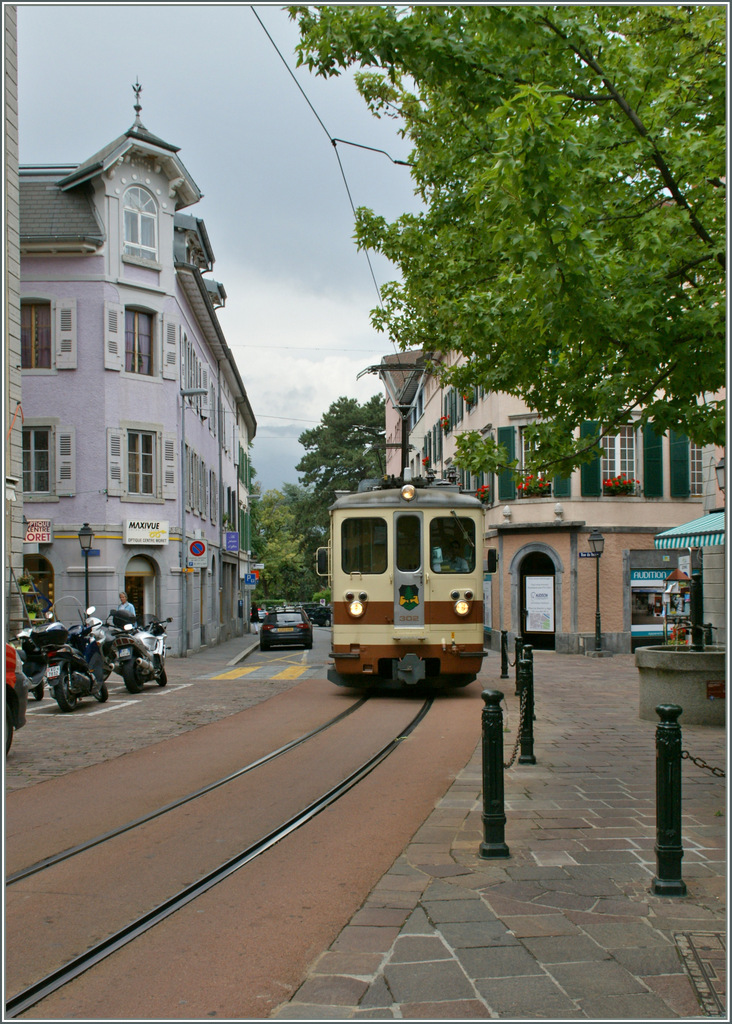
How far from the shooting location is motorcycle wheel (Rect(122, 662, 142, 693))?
49.9ft

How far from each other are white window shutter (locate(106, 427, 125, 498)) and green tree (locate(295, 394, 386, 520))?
4439 centimetres

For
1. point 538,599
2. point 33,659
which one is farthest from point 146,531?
point 33,659

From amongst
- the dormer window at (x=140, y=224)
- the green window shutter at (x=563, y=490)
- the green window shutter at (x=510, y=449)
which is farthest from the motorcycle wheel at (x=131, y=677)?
the green window shutter at (x=563, y=490)

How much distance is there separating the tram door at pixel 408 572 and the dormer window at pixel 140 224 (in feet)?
48.9

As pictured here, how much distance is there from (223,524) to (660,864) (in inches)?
1430

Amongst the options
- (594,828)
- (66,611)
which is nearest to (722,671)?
(594,828)

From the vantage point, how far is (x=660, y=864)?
4.86 m

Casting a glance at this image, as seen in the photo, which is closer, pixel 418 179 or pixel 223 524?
pixel 418 179

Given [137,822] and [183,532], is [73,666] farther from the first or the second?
[183,532]

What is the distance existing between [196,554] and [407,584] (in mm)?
13599

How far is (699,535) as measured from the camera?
52.0 ft

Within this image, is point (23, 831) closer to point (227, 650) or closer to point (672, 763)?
point (672, 763)

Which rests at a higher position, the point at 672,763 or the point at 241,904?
the point at 672,763

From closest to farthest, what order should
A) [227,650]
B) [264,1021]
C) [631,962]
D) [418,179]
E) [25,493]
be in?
[264,1021] < [631,962] < [418,179] < [25,493] < [227,650]
